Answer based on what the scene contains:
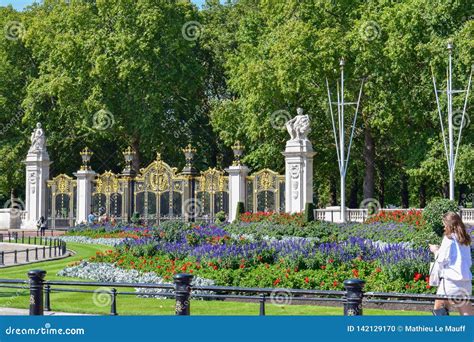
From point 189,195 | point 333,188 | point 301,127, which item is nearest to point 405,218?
point 301,127

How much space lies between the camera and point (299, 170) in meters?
38.5

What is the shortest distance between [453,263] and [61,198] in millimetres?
36992

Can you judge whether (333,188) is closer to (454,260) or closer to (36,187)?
(36,187)

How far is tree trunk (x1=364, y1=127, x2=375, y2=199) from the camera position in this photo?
4581cm

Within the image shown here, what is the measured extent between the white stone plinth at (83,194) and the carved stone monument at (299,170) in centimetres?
1142

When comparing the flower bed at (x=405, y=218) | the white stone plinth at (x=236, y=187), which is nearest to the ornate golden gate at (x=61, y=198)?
the white stone plinth at (x=236, y=187)

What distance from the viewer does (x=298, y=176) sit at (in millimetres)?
38438

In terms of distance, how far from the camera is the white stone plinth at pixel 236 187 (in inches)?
1599

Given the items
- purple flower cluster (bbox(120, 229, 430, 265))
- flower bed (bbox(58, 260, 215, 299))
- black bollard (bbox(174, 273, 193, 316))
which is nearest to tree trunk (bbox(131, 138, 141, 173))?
flower bed (bbox(58, 260, 215, 299))

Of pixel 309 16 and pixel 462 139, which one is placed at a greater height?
pixel 309 16

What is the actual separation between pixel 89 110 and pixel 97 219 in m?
7.45

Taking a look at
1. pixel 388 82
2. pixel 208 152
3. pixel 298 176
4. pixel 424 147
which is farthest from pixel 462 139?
pixel 208 152

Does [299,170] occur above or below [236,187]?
above
